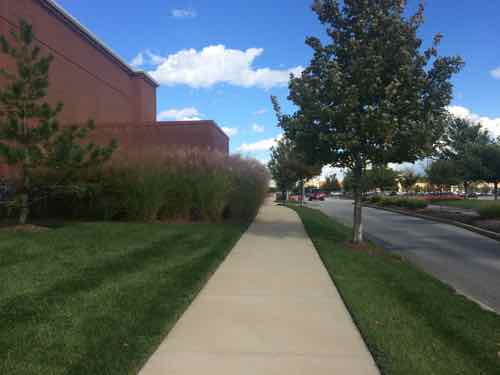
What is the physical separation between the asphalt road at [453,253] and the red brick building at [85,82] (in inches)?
422

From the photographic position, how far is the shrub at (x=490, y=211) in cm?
1559

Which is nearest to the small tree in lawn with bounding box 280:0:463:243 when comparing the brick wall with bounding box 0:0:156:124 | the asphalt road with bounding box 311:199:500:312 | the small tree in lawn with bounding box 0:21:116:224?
the asphalt road with bounding box 311:199:500:312

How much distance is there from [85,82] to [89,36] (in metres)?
2.89

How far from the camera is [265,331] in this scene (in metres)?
4.04

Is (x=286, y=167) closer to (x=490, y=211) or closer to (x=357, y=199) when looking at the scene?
(x=490, y=211)

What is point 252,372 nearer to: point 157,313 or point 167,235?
point 157,313

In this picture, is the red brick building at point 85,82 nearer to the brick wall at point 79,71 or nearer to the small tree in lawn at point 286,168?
the brick wall at point 79,71

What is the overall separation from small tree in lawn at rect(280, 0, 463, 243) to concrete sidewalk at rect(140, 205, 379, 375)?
3958 millimetres

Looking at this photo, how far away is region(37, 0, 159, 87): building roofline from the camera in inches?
777

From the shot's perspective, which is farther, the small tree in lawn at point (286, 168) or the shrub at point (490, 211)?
the small tree in lawn at point (286, 168)

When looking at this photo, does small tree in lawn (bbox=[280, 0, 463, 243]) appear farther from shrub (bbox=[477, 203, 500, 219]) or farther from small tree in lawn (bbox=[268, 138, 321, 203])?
small tree in lawn (bbox=[268, 138, 321, 203])

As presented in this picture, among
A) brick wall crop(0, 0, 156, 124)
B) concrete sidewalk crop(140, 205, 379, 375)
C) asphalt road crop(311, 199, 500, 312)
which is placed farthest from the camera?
brick wall crop(0, 0, 156, 124)

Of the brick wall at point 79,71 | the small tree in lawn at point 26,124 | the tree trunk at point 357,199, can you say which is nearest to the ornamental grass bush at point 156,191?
the small tree in lawn at point 26,124

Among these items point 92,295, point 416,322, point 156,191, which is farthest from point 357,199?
point 92,295
